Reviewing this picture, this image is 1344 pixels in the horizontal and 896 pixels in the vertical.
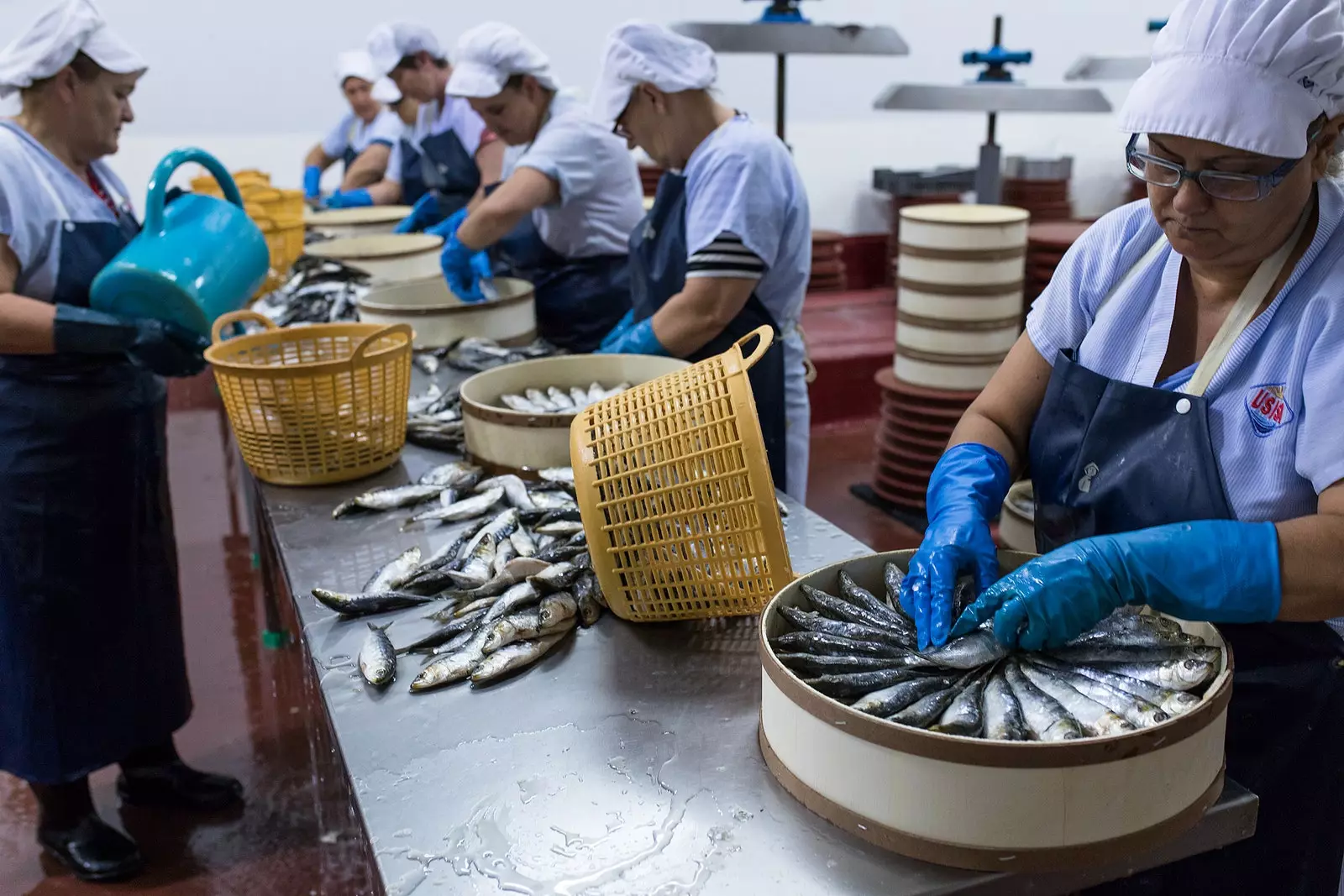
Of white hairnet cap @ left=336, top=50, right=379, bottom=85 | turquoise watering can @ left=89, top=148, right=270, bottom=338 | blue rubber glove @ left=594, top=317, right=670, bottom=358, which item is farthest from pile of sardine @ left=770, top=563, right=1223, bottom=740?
white hairnet cap @ left=336, top=50, right=379, bottom=85

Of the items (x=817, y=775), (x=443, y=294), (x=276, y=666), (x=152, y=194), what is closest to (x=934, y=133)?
(x=443, y=294)

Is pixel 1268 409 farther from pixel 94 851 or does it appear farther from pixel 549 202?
pixel 94 851

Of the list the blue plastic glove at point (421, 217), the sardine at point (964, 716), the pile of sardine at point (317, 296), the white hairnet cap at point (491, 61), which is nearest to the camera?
the sardine at point (964, 716)

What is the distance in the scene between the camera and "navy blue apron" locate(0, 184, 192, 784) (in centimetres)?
276

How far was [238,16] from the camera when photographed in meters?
9.02

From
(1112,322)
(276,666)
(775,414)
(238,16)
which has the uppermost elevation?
(238,16)

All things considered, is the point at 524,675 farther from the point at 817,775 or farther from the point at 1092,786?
the point at 1092,786

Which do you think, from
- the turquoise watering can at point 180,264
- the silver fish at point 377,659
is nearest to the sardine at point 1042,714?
the silver fish at point 377,659

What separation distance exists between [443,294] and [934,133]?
7898mm

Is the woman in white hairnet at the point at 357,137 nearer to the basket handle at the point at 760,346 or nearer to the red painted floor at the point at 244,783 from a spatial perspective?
the red painted floor at the point at 244,783

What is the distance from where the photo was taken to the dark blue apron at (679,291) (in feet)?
10.5

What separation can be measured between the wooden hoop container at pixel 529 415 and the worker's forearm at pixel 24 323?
992mm

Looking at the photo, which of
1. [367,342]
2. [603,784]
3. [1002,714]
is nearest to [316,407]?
[367,342]

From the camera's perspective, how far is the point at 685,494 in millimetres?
1703
